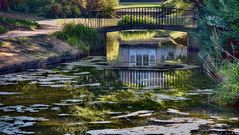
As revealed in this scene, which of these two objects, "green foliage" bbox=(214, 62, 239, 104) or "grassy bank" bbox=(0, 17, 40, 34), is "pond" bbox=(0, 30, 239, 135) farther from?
"grassy bank" bbox=(0, 17, 40, 34)

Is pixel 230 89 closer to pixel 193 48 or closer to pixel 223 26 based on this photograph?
pixel 223 26

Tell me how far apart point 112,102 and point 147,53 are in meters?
15.2

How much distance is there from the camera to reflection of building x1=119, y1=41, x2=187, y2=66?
94.2ft

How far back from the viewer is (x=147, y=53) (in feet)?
108

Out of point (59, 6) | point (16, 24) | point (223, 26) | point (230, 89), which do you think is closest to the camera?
point (230, 89)

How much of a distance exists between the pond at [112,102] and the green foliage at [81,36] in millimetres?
5454

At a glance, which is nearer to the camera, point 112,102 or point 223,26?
point 112,102

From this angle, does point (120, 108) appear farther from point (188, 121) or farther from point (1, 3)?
point (1, 3)

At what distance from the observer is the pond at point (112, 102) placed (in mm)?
14633

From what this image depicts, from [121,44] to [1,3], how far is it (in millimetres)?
11048

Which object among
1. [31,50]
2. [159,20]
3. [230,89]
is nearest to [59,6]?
[159,20]

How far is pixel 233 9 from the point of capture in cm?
1925

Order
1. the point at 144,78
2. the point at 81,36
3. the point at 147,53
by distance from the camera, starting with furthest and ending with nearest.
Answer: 1. the point at 147,53
2. the point at 81,36
3. the point at 144,78

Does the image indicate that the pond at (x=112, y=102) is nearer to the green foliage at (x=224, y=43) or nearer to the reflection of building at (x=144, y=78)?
the reflection of building at (x=144, y=78)
